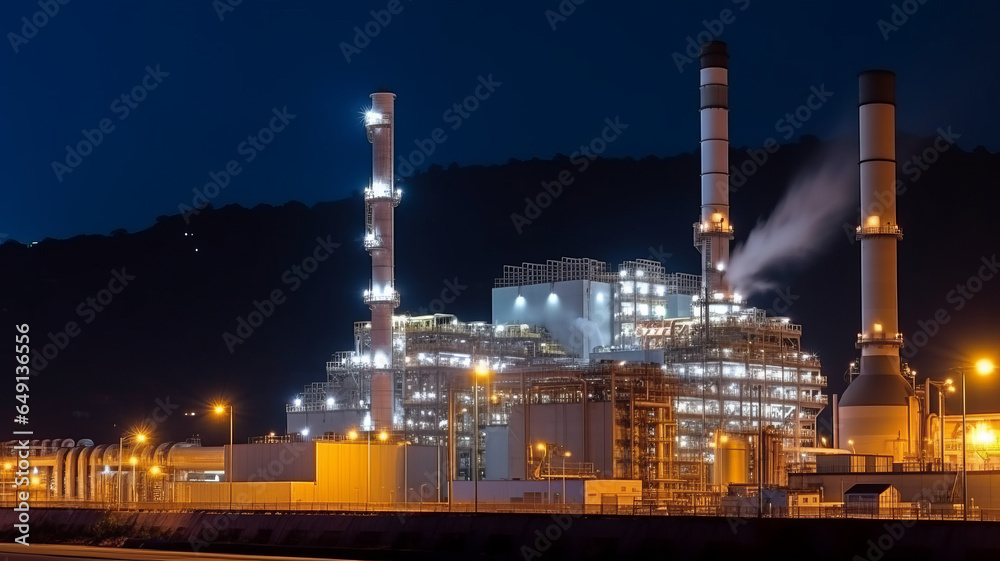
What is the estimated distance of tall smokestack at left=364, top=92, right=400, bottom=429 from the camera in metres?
90.0

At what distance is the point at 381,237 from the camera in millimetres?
90438

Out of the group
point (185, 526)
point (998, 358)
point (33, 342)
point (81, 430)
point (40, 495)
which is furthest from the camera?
point (33, 342)

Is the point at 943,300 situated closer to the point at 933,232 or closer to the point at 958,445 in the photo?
the point at 933,232

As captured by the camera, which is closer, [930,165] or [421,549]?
[421,549]

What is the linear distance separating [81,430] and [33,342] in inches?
846

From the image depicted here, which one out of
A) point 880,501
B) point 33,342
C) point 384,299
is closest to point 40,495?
point 384,299

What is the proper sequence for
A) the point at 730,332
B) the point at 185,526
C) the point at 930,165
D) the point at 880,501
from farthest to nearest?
the point at 930,165 → the point at 730,332 → the point at 880,501 → the point at 185,526

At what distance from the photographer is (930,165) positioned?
198 metres

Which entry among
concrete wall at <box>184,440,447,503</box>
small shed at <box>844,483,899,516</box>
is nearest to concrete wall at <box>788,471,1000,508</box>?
small shed at <box>844,483,899,516</box>

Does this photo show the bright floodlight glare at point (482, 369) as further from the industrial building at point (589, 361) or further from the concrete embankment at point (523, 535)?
the concrete embankment at point (523, 535)

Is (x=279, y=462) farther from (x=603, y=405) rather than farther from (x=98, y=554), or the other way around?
(x=98, y=554)

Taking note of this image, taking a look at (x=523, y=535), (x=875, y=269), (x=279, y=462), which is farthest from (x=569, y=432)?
(x=523, y=535)

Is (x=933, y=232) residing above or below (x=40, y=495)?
above

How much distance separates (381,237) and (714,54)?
27084 mm
